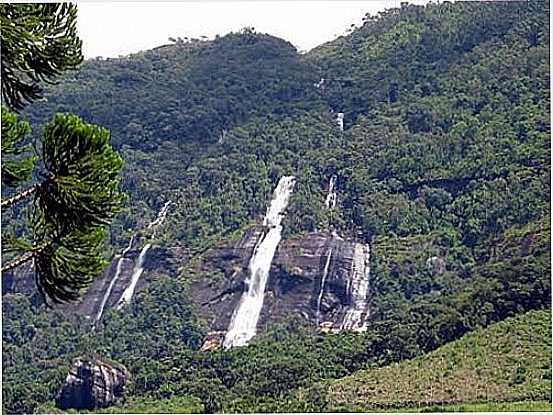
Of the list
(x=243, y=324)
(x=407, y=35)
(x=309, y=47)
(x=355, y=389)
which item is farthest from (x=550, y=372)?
(x=309, y=47)

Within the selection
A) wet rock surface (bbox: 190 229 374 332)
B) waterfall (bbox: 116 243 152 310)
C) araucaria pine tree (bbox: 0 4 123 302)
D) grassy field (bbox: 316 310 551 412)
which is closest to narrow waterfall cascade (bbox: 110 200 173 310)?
waterfall (bbox: 116 243 152 310)

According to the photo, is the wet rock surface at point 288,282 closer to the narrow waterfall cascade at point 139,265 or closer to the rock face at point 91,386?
the narrow waterfall cascade at point 139,265

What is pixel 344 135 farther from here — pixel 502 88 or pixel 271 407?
pixel 271 407

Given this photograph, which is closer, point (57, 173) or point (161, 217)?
point (57, 173)

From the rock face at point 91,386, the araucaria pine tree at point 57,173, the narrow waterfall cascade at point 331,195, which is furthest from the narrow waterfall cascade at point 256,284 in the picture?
the araucaria pine tree at point 57,173

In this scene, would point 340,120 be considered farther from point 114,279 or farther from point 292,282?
point 114,279

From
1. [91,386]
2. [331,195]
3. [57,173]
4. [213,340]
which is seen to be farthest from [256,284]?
[57,173]
